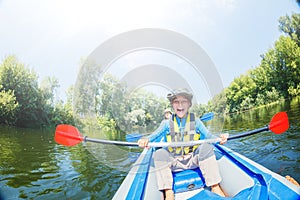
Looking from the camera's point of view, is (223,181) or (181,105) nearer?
(223,181)

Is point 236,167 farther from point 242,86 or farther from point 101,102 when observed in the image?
point 242,86

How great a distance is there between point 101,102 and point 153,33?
3.55 m

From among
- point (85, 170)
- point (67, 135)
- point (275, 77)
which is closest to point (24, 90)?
point (85, 170)

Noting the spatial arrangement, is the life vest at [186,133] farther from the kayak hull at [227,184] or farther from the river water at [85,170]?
the river water at [85,170]

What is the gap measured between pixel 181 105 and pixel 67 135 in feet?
2.84

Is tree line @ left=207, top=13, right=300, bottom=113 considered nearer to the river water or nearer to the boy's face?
Result: the river water

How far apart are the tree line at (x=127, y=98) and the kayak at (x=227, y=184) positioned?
2.23m

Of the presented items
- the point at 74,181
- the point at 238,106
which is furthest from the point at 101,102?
the point at 238,106

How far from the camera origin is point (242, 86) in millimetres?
24547

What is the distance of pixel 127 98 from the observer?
13.8 feet

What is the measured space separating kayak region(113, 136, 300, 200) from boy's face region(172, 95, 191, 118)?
0.39 m

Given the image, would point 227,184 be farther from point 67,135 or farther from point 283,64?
point 283,64

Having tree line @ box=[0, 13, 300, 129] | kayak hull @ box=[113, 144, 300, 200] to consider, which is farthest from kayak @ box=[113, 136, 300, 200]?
tree line @ box=[0, 13, 300, 129]

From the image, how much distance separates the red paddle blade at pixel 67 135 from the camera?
162cm
